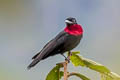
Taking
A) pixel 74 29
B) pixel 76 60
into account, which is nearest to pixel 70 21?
pixel 74 29

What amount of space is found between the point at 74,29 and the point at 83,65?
141 millimetres

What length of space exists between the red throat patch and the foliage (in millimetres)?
91

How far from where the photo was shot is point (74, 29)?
93 centimetres

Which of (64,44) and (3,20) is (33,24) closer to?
(3,20)

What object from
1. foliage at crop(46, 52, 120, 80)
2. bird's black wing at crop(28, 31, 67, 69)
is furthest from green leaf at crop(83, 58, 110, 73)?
bird's black wing at crop(28, 31, 67, 69)

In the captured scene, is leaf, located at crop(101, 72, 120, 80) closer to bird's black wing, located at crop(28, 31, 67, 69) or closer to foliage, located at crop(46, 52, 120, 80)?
foliage, located at crop(46, 52, 120, 80)

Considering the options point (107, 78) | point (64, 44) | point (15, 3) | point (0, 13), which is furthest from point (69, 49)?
point (0, 13)

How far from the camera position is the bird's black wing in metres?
0.82

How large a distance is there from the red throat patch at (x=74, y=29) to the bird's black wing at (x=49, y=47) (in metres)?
0.02

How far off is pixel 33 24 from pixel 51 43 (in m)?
6.58

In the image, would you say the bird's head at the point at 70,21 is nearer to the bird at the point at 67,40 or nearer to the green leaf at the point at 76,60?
the bird at the point at 67,40

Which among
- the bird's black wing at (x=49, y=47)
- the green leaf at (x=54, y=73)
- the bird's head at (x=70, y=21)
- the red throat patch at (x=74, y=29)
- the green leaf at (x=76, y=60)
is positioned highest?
the bird's head at (x=70, y=21)

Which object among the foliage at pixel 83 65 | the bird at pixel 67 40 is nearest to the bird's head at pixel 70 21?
the bird at pixel 67 40

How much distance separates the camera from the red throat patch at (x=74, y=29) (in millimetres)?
918
